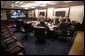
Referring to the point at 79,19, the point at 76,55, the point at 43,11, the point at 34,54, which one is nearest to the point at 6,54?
the point at 34,54

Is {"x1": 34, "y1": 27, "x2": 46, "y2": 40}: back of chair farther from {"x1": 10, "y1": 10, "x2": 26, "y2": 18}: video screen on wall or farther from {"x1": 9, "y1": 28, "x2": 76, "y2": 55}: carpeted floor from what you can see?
{"x1": 10, "y1": 10, "x2": 26, "y2": 18}: video screen on wall

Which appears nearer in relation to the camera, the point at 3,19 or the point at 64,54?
the point at 64,54

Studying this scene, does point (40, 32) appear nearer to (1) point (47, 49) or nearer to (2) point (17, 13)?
(1) point (47, 49)

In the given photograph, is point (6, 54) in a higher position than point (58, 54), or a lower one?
higher

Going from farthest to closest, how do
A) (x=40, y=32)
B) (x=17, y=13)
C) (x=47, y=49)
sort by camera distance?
(x=17, y=13) < (x=40, y=32) < (x=47, y=49)

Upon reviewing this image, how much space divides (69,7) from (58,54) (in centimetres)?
565

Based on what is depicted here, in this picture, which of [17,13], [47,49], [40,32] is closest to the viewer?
[47,49]

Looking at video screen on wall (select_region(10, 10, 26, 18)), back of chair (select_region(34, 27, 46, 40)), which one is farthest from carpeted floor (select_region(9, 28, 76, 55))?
video screen on wall (select_region(10, 10, 26, 18))

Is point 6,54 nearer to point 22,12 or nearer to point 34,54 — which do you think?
point 34,54

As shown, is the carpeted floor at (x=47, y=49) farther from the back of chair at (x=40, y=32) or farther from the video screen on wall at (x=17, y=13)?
the video screen on wall at (x=17, y=13)

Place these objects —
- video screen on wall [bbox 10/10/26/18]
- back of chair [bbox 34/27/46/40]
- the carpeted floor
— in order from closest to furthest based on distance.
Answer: the carpeted floor < back of chair [bbox 34/27/46/40] < video screen on wall [bbox 10/10/26/18]

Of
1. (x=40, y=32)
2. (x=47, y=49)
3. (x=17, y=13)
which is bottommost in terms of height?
(x=47, y=49)

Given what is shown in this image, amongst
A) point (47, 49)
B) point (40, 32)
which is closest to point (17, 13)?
point (40, 32)

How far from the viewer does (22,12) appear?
10570mm
